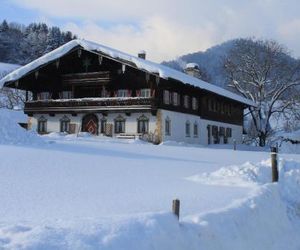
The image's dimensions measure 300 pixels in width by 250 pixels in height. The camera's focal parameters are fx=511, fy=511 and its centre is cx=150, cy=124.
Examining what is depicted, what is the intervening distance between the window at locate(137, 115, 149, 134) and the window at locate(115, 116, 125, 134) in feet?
4.11

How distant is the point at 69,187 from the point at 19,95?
6917 centimetres

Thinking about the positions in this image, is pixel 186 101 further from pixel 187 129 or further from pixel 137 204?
pixel 137 204

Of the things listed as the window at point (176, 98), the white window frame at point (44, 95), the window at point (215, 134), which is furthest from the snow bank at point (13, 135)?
the window at point (215, 134)

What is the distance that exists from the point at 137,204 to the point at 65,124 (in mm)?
32370

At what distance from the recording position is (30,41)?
10944cm

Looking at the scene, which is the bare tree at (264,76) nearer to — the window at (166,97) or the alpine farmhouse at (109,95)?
the alpine farmhouse at (109,95)

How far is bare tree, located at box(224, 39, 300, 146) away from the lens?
51.3 m

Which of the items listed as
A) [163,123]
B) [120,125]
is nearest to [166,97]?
[163,123]

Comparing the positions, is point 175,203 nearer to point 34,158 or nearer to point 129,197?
point 129,197

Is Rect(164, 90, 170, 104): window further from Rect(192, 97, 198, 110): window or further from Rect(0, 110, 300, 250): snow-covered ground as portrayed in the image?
Rect(0, 110, 300, 250): snow-covered ground

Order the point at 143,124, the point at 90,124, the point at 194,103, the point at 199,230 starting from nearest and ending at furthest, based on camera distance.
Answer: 1. the point at 199,230
2. the point at 143,124
3. the point at 90,124
4. the point at 194,103

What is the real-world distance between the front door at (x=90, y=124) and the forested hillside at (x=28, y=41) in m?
66.1

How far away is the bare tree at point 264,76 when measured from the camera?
168 feet

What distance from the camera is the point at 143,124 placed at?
37875 mm
